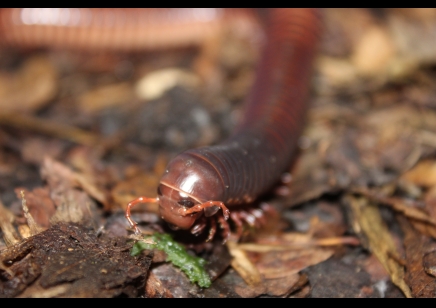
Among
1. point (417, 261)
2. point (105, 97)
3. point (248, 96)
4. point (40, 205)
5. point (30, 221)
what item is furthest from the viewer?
point (105, 97)

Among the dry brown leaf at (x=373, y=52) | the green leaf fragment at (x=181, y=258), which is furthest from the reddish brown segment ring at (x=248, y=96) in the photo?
the dry brown leaf at (x=373, y=52)

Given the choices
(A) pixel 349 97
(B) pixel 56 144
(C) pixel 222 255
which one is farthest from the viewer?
(A) pixel 349 97

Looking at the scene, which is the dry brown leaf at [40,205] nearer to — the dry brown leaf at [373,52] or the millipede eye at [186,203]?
the millipede eye at [186,203]

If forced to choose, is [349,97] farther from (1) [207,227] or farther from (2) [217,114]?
(1) [207,227]

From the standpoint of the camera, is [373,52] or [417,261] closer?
[417,261]

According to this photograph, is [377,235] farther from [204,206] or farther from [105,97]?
[105,97]

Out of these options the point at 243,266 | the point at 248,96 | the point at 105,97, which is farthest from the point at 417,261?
the point at 105,97
